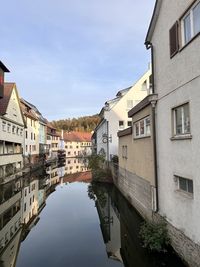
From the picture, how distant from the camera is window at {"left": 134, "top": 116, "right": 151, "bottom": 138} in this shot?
480 inches

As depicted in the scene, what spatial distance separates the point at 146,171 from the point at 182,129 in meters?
4.46

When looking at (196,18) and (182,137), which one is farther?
(182,137)

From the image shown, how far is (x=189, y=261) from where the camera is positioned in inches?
289

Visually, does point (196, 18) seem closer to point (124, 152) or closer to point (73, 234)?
point (73, 234)

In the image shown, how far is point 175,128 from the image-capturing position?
874 cm

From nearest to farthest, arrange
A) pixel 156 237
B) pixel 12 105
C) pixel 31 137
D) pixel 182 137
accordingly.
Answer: pixel 182 137, pixel 156 237, pixel 12 105, pixel 31 137

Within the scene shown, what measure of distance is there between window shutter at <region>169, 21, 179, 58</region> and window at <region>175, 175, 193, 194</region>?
3741mm

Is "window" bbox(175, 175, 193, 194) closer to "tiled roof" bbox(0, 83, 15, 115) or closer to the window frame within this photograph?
the window frame

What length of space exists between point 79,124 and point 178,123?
125m

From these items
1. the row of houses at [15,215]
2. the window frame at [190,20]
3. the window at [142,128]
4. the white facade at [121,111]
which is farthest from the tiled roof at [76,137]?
the window frame at [190,20]

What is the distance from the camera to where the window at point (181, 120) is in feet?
25.8

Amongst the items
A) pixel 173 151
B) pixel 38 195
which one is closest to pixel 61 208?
pixel 38 195

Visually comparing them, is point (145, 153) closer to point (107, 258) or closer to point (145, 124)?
point (145, 124)

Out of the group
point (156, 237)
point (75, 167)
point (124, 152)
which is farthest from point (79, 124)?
point (156, 237)
